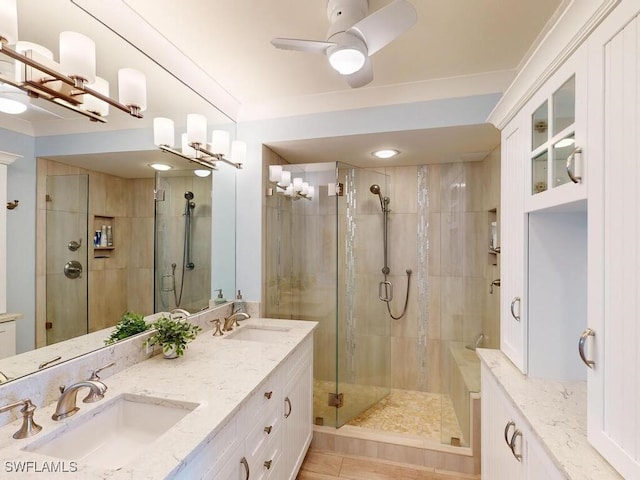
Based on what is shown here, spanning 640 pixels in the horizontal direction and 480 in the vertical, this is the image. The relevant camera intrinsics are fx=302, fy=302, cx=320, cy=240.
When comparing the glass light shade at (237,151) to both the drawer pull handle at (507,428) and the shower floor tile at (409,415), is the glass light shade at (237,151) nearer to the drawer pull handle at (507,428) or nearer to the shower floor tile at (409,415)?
the shower floor tile at (409,415)

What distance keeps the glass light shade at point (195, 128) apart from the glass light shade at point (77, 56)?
697mm

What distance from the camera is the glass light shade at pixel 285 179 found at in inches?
104

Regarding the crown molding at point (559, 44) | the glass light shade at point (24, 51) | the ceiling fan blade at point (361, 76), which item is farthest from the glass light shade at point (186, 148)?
the crown molding at point (559, 44)

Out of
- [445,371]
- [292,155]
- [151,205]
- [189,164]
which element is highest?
[292,155]

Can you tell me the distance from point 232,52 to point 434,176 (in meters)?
2.19

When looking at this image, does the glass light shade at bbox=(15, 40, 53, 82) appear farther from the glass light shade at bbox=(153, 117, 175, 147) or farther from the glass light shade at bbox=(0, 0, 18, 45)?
the glass light shade at bbox=(153, 117, 175, 147)

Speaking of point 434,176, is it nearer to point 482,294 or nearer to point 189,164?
point 482,294

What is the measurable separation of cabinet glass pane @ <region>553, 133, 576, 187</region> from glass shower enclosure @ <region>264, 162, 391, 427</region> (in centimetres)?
162

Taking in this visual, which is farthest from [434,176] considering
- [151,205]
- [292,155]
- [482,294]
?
[151,205]

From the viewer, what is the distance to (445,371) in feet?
9.41

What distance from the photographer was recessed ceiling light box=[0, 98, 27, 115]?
1.05m

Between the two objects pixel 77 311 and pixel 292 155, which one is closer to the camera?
pixel 77 311

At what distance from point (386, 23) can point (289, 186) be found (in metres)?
1.64

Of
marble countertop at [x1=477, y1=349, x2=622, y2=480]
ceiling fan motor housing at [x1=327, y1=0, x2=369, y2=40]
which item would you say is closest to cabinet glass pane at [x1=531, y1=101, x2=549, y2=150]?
ceiling fan motor housing at [x1=327, y1=0, x2=369, y2=40]
